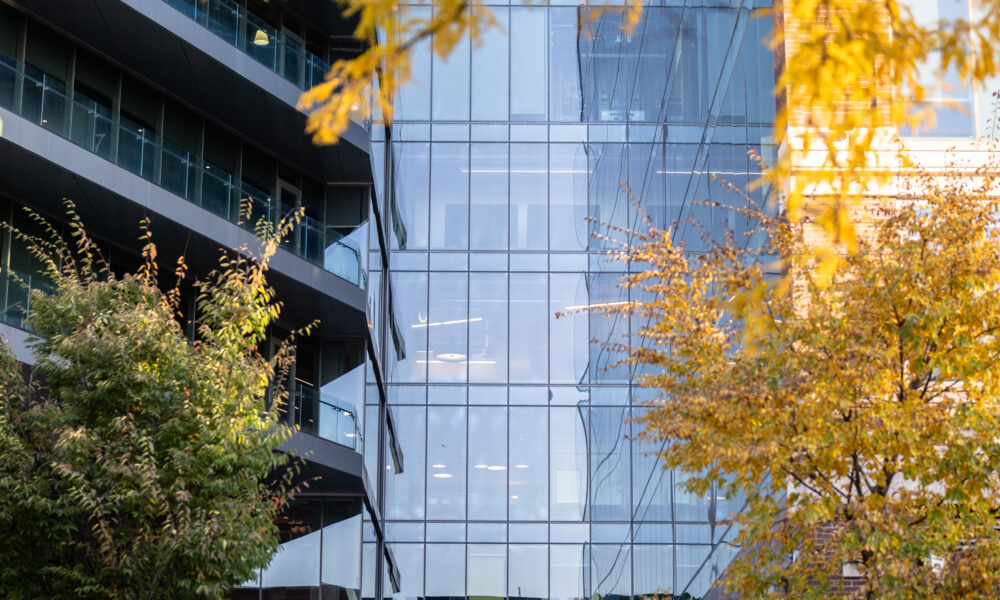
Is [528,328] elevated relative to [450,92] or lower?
lower

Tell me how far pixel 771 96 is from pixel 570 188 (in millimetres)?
22618

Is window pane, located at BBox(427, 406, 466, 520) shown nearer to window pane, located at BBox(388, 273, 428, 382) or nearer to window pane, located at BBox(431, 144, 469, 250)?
window pane, located at BBox(388, 273, 428, 382)

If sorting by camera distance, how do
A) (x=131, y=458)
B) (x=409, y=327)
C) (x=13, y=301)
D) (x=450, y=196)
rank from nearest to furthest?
(x=131, y=458)
(x=13, y=301)
(x=409, y=327)
(x=450, y=196)

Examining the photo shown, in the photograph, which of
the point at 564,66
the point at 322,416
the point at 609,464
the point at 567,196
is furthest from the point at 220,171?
the point at 564,66

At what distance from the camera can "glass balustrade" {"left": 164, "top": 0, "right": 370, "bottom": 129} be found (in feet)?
86.2

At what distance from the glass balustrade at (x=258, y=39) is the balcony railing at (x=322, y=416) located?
644cm

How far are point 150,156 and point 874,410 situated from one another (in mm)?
16566

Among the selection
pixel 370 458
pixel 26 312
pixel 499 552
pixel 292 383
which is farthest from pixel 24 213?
pixel 499 552

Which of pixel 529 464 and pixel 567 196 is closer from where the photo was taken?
pixel 529 464

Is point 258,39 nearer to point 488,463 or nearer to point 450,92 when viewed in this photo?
point 450,92

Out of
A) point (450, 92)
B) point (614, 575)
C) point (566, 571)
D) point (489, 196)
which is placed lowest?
point (614, 575)

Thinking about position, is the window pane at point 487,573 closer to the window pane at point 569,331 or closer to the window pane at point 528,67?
the window pane at point 569,331

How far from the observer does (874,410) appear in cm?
1278

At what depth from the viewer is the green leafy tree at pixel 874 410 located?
12516 millimetres
